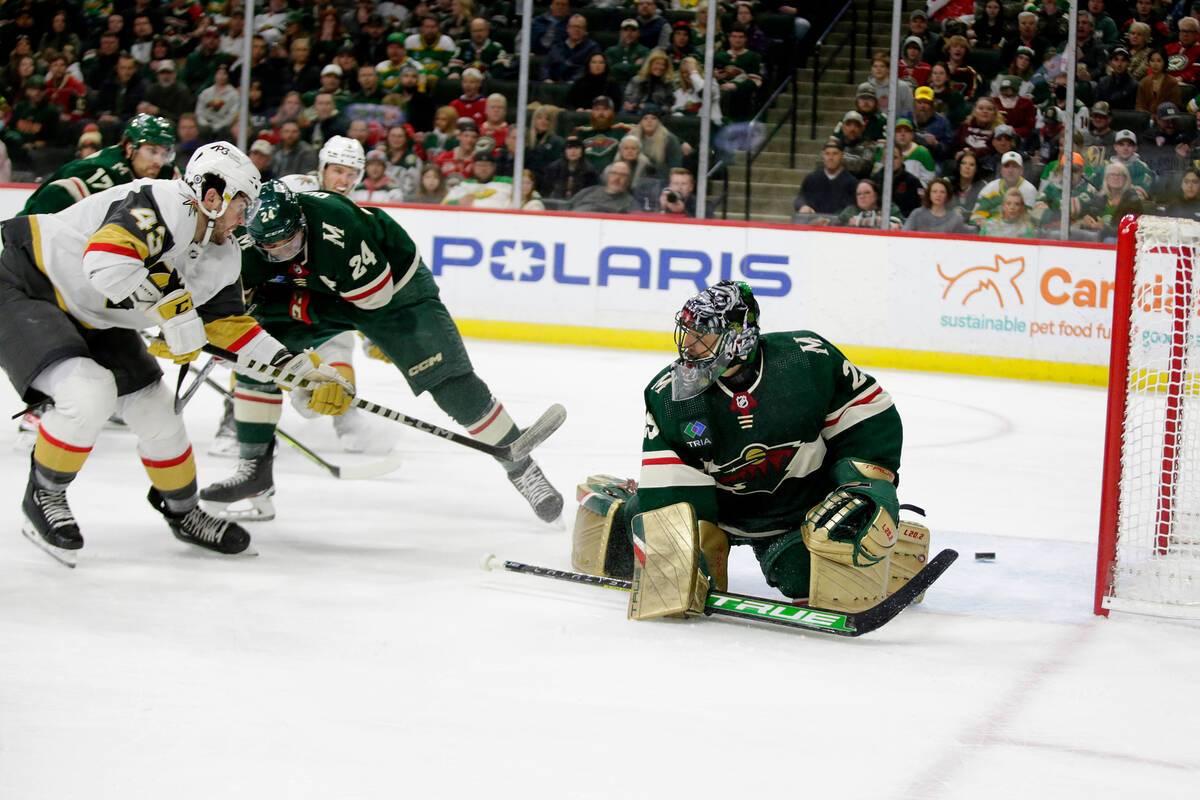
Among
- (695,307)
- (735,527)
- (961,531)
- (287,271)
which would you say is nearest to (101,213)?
(287,271)

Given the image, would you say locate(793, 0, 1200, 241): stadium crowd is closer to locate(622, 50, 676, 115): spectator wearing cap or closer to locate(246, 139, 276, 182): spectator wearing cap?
locate(622, 50, 676, 115): spectator wearing cap

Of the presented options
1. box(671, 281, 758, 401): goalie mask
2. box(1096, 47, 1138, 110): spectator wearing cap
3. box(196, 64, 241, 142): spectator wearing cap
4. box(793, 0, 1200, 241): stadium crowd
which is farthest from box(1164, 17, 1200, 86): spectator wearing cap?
Result: box(196, 64, 241, 142): spectator wearing cap

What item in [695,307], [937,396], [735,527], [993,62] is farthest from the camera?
[993,62]

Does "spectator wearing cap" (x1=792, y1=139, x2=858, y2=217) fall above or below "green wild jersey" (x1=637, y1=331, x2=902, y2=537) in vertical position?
above

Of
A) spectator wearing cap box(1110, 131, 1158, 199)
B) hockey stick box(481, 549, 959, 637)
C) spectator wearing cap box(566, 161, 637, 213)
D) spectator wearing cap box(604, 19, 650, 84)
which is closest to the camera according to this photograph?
hockey stick box(481, 549, 959, 637)

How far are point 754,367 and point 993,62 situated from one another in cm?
A: 562

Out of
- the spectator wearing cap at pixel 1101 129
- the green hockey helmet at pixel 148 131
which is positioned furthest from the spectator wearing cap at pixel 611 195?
the green hockey helmet at pixel 148 131

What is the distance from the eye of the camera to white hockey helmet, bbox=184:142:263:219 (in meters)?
3.26

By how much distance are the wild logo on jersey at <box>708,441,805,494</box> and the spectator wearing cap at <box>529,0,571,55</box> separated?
19.9 ft

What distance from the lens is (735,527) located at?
3246mm

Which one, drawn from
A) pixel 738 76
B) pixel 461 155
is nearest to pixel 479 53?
pixel 461 155

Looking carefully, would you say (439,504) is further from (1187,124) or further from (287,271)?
(1187,124)

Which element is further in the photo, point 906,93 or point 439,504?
point 906,93

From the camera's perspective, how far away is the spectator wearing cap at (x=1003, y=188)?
768 centimetres
